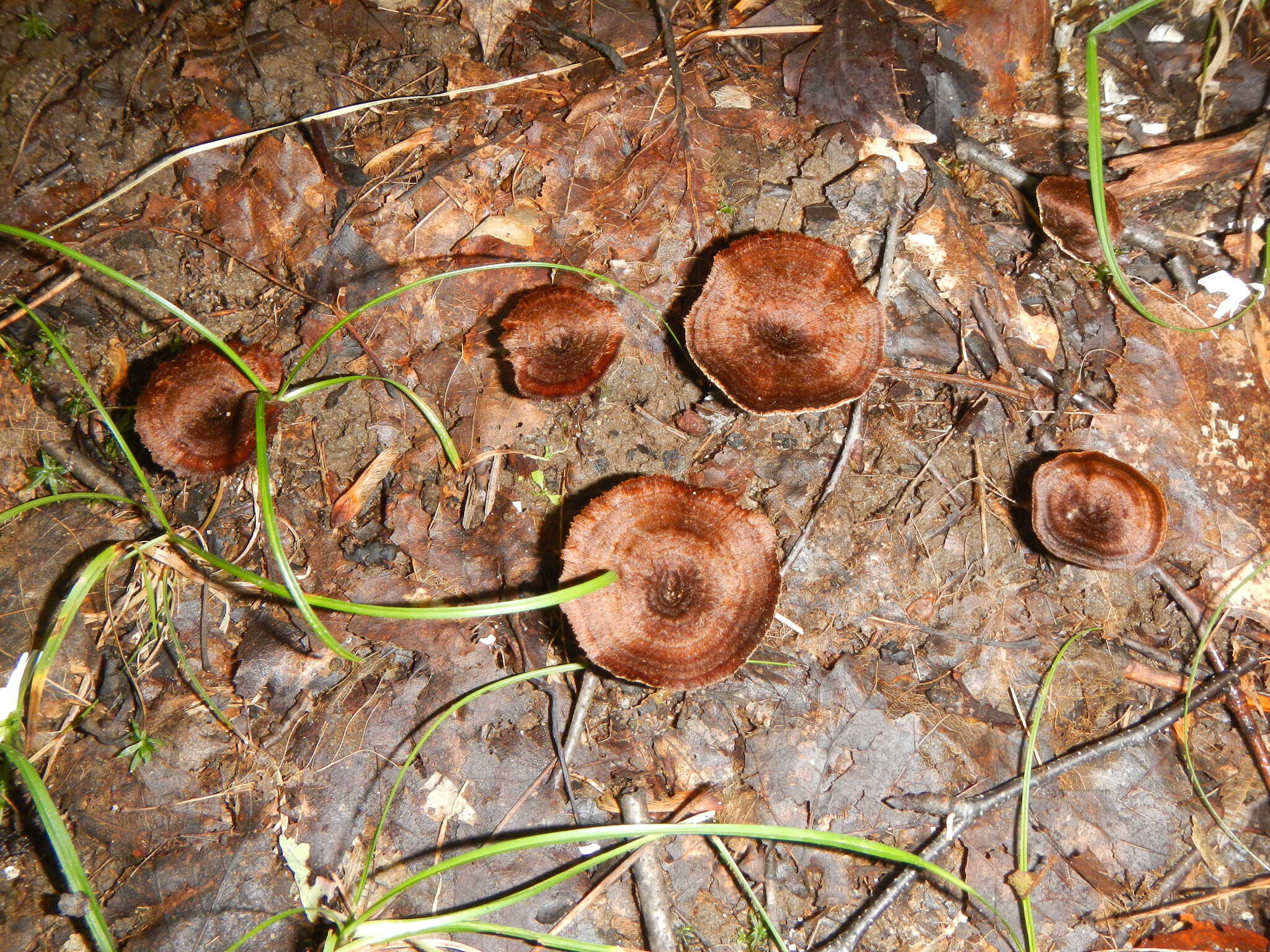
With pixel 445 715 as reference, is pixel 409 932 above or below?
below

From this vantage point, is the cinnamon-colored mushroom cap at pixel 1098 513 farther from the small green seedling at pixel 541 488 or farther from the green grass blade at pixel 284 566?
the green grass blade at pixel 284 566

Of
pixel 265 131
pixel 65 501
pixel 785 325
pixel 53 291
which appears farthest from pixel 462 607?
pixel 53 291

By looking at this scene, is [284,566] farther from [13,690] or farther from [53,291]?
[53,291]

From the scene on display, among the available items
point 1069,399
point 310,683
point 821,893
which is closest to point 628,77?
point 1069,399

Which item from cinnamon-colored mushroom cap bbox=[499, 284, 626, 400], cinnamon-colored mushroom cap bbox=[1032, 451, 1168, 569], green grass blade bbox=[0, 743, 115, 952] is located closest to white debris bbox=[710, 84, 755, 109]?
cinnamon-colored mushroom cap bbox=[499, 284, 626, 400]

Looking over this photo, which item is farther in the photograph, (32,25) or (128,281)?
(32,25)

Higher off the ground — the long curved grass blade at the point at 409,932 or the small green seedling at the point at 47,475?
the small green seedling at the point at 47,475

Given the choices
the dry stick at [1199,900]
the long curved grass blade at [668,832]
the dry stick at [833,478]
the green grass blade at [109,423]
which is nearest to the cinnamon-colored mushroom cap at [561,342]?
the dry stick at [833,478]
